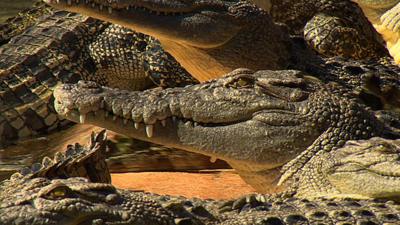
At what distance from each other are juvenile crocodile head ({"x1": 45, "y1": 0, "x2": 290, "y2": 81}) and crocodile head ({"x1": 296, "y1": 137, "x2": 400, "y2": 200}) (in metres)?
1.31

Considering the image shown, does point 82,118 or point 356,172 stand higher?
point 82,118

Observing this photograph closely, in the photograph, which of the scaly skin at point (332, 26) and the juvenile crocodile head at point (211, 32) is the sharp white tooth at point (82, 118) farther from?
the scaly skin at point (332, 26)

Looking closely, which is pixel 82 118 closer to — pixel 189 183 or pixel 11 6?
pixel 189 183

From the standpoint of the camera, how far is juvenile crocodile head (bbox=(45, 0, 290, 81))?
16.4 feet

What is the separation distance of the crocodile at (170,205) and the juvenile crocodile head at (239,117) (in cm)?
26

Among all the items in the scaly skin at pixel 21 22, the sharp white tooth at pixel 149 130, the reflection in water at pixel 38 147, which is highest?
the scaly skin at pixel 21 22

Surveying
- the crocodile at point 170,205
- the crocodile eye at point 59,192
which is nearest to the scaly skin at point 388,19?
the crocodile at point 170,205

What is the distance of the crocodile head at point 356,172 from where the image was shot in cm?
388

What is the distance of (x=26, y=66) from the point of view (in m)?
6.73

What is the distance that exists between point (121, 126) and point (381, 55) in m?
3.15

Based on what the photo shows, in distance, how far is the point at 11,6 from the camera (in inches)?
420

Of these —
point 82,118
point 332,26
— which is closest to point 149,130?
point 82,118

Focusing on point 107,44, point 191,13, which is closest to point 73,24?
point 107,44

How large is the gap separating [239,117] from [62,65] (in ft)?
9.55
